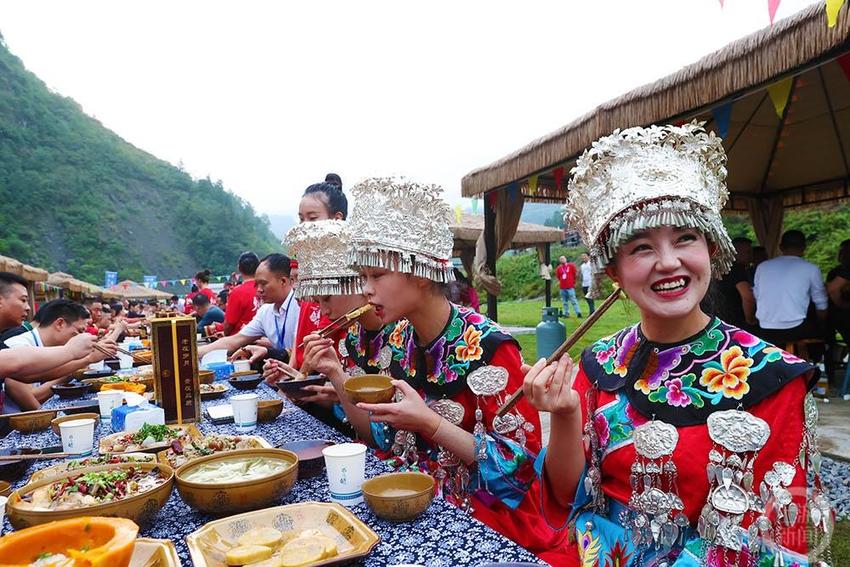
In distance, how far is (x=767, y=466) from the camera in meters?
1.62

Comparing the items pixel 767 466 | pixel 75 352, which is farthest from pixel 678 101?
pixel 75 352

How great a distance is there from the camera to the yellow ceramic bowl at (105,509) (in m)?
1.61

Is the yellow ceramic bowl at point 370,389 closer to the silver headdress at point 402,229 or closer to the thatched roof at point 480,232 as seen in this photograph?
the silver headdress at point 402,229

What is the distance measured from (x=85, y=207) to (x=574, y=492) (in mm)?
67203

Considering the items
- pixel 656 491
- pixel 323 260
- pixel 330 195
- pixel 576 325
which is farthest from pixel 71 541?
pixel 576 325

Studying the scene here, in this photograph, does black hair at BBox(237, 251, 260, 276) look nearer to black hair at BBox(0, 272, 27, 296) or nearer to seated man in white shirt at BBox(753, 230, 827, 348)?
black hair at BBox(0, 272, 27, 296)

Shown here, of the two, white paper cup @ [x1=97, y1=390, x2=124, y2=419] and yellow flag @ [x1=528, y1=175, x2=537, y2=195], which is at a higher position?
yellow flag @ [x1=528, y1=175, x2=537, y2=195]


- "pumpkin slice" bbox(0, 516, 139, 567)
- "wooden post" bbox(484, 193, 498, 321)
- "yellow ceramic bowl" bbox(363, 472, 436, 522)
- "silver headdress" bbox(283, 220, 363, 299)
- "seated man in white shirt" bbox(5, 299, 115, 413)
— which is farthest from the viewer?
"wooden post" bbox(484, 193, 498, 321)

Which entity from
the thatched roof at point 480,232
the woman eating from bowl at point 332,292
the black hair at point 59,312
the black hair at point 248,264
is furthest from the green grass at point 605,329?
the black hair at point 248,264

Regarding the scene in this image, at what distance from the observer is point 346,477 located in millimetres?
1885

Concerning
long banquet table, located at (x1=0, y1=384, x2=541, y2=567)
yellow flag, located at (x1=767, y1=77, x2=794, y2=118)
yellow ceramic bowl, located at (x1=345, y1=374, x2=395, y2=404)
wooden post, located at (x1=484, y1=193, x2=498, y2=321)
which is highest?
yellow flag, located at (x1=767, y1=77, x2=794, y2=118)

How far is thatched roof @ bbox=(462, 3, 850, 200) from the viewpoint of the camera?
3777mm

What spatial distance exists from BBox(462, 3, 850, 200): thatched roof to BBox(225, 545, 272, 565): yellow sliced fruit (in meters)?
4.33

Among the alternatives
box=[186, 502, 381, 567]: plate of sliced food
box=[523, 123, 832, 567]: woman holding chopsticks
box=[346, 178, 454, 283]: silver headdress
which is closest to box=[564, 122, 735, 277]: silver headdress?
box=[523, 123, 832, 567]: woman holding chopsticks
